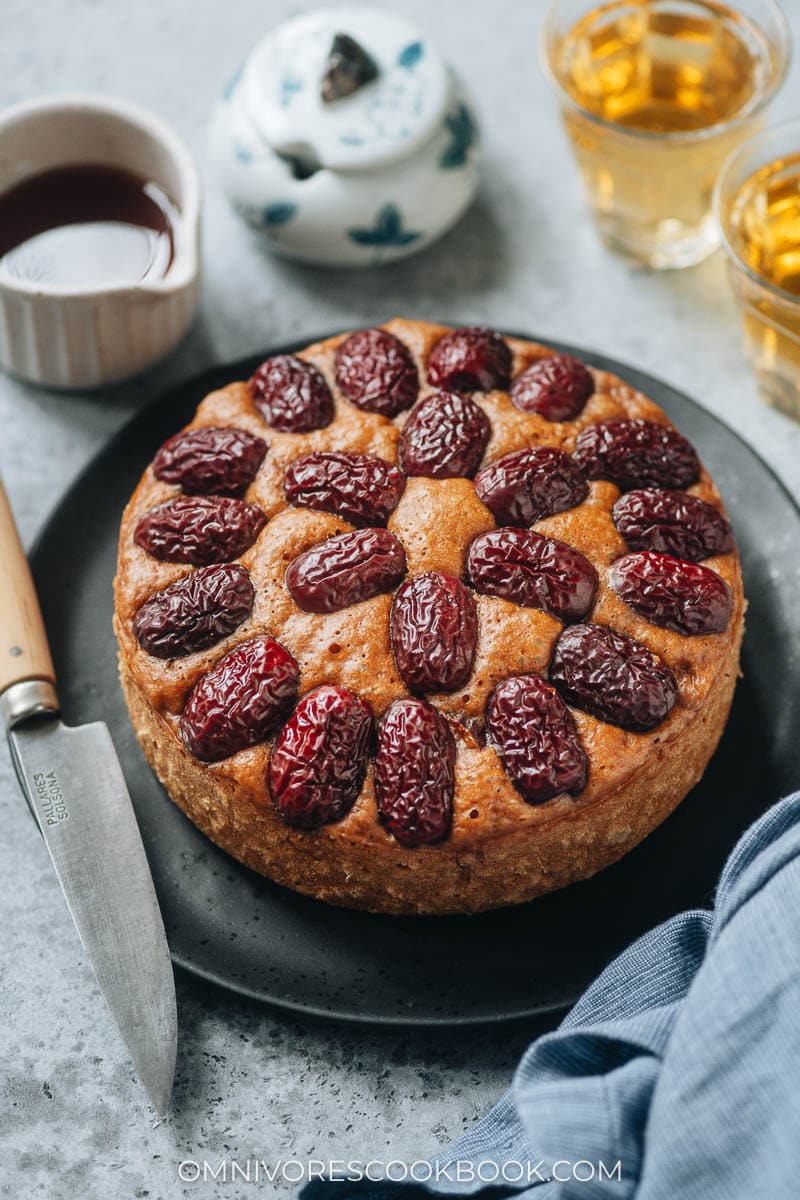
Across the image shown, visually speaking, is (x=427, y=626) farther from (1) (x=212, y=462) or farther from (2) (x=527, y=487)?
(1) (x=212, y=462)

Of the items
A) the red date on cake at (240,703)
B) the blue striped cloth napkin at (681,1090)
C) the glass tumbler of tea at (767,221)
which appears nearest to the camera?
the blue striped cloth napkin at (681,1090)

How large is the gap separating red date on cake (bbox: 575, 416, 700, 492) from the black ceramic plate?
425 mm

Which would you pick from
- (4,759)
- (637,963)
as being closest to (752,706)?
(637,963)

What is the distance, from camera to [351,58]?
3951 mm

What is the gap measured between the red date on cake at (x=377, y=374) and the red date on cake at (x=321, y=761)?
0.92 meters

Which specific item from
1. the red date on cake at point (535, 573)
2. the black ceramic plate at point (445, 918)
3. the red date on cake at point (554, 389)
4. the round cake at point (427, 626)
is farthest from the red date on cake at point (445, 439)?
the black ceramic plate at point (445, 918)

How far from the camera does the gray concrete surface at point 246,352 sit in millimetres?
2924

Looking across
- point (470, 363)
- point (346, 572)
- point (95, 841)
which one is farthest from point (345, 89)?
point (95, 841)

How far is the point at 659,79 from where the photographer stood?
4.33m

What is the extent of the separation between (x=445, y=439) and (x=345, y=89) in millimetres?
1410

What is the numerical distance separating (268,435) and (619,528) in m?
0.97

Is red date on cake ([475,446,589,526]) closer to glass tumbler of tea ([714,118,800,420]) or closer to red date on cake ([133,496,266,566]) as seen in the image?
red date on cake ([133,496,266,566])

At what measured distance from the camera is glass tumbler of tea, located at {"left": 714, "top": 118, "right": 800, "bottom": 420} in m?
3.94

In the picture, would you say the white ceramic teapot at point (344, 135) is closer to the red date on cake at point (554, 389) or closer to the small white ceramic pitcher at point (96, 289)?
the small white ceramic pitcher at point (96, 289)
